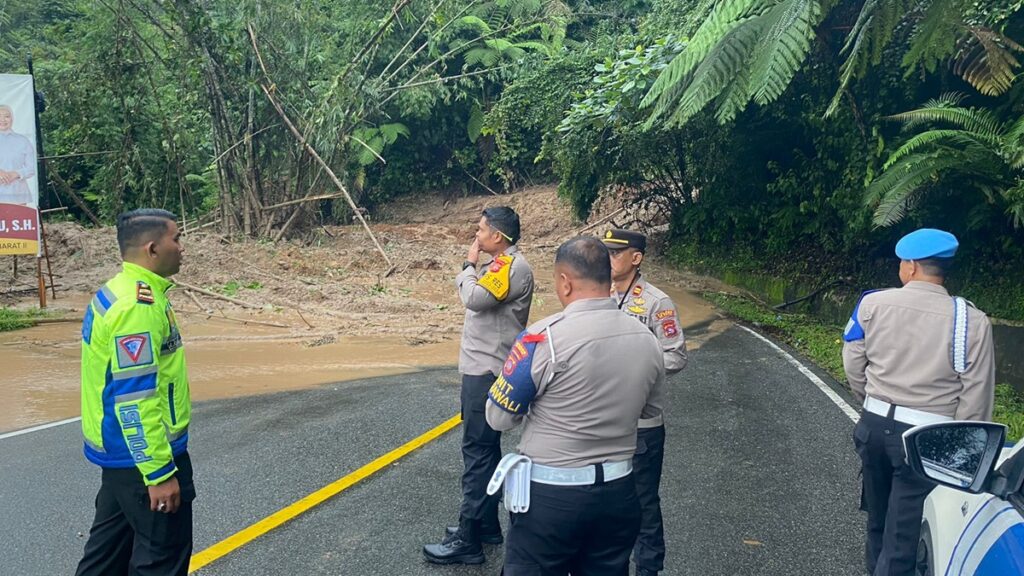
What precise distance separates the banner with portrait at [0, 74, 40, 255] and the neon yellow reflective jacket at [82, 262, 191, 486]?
373 inches

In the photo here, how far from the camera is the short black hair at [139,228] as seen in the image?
316 centimetres

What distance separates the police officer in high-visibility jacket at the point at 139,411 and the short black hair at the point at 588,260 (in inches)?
60.1

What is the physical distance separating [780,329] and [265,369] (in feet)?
26.3

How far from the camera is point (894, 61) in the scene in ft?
41.1

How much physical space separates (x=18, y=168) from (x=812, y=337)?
37.3 ft

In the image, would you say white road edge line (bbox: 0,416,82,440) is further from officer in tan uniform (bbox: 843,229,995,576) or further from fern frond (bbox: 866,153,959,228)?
fern frond (bbox: 866,153,959,228)

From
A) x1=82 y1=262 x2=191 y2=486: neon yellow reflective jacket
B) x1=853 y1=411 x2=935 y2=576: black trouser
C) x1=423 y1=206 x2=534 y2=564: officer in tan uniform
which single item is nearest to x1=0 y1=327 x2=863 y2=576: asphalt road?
x1=423 y1=206 x2=534 y2=564: officer in tan uniform

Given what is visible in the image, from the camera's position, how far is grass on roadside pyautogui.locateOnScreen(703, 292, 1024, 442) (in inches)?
304

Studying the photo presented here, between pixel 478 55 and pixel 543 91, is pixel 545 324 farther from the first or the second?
pixel 478 55

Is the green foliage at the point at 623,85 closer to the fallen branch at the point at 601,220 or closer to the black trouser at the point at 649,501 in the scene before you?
the fallen branch at the point at 601,220

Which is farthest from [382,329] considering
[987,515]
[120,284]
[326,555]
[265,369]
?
[987,515]

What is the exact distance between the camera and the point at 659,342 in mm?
3828

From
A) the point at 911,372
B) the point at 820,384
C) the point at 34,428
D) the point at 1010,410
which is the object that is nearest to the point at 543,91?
the point at 820,384

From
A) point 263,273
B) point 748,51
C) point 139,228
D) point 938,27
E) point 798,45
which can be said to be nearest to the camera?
point 139,228
